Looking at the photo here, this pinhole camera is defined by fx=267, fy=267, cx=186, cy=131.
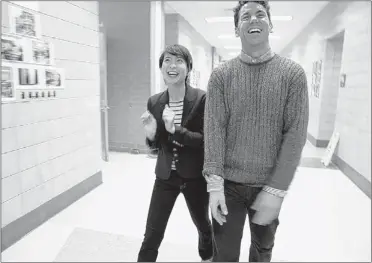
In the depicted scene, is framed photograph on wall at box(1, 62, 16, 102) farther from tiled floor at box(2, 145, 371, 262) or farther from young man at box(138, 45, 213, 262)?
young man at box(138, 45, 213, 262)

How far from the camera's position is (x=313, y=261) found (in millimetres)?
1354

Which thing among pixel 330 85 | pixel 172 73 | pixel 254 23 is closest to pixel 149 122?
pixel 172 73

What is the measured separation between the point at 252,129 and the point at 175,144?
290 mm

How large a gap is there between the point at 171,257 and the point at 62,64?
109 centimetres

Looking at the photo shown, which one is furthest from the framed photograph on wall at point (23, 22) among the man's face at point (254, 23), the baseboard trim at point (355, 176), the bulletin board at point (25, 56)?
the baseboard trim at point (355, 176)

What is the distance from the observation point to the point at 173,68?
2.77 ft

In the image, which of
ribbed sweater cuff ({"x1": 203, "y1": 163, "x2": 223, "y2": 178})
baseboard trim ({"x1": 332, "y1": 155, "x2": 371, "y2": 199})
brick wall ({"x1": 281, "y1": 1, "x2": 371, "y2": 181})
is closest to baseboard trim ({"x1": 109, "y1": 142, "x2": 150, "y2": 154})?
ribbed sweater cuff ({"x1": 203, "y1": 163, "x2": 223, "y2": 178})

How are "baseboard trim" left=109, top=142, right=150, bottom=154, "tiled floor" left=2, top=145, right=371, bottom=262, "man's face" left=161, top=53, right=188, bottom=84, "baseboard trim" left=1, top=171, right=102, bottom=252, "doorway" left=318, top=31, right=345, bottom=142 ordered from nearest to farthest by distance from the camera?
1. "man's face" left=161, top=53, right=188, bottom=84
2. "baseboard trim" left=109, top=142, right=150, bottom=154
3. "tiled floor" left=2, top=145, right=371, bottom=262
4. "baseboard trim" left=1, top=171, right=102, bottom=252
5. "doorway" left=318, top=31, right=345, bottom=142

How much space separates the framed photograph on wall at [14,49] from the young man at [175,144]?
27.7 inches

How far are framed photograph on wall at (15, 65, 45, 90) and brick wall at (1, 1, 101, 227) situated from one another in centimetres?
13

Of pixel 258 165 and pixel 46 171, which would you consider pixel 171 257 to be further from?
pixel 46 171

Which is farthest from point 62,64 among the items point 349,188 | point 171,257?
point 349,188

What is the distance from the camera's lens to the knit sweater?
0.77 metres

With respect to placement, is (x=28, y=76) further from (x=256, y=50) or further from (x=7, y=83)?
(x=256, y=50)
